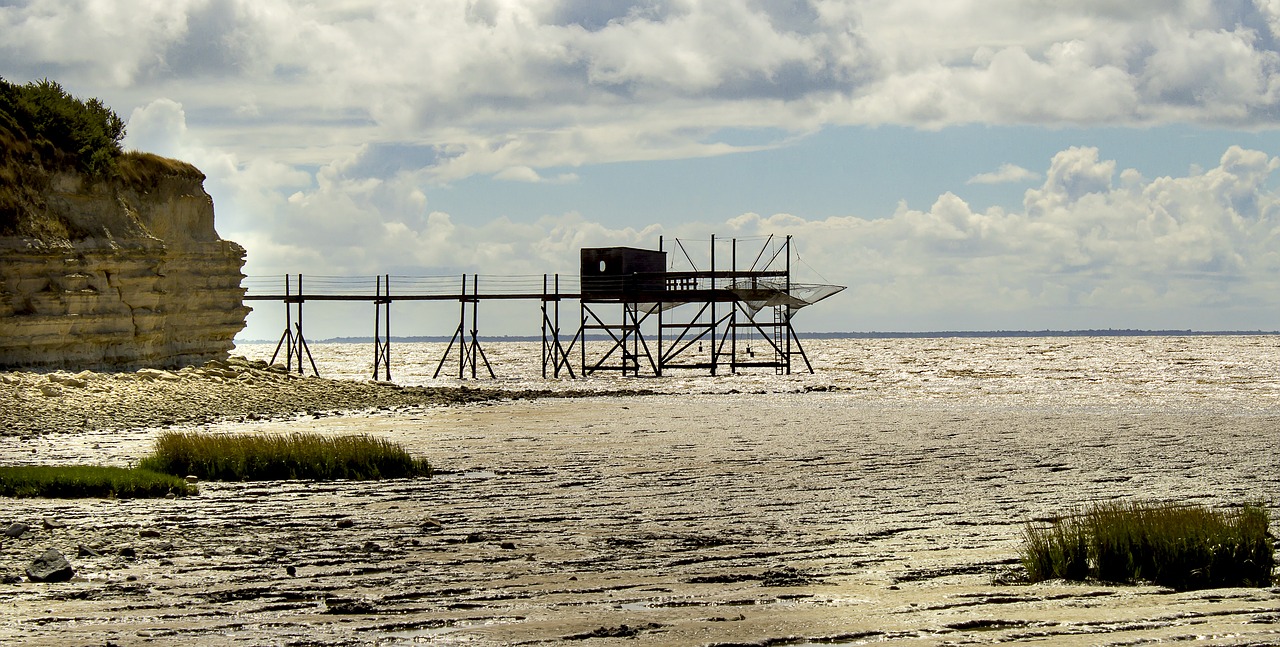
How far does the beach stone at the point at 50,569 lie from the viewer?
8766 millimetres

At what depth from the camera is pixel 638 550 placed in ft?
33.0

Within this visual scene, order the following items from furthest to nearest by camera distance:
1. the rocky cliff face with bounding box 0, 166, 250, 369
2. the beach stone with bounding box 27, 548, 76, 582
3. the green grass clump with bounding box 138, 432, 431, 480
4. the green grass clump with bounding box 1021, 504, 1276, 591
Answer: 1. the rocky cliff face with bounding box 0, 166, 250, 369
2. the green grass clump with bounding box 138, 432, 431, 480
3. the beach stone with bounding box 27, 548, 76, 582
4. the green grass clump with bounding box 1021, 504, 1276, 591

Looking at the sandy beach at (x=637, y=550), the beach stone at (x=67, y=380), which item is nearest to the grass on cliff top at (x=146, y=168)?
the beach stone at (x=67, y=380)

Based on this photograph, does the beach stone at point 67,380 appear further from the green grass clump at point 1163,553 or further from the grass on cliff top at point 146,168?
the green grass clump at point 1163,553

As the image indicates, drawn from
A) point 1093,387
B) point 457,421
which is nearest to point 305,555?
point 457,421

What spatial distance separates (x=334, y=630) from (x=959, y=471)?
1077 cm

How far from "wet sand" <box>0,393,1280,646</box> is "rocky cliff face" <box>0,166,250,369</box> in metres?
9.11

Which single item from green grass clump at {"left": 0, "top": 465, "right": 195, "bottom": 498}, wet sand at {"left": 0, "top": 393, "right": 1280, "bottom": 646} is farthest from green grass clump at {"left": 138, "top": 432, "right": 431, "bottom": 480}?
green grass clump at {"left": 0, "top": 465, "right": 195, "bottom": 498}

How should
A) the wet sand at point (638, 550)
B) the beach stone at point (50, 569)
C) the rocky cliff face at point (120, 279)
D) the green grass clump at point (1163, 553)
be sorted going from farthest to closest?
1. the rocky cliff face at point (120, 279)
2. the beach stone at point (50, 569)
3. the green grass clump at point (1163, 553)
4. the wet sand at point (638, 550)

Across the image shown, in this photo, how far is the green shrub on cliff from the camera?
1193 inches

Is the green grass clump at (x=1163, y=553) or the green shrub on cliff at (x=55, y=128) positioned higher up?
the green shrub on cliff at (x=55, y=128)

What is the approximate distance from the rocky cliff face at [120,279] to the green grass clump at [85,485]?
52.9 feet

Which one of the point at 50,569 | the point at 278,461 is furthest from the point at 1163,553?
the point at 278,461

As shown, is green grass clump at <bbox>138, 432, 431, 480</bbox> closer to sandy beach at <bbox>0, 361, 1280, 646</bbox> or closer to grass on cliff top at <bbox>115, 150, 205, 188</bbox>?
sandy beach at <bbox>0, 361, 1280, 646</bbox>
